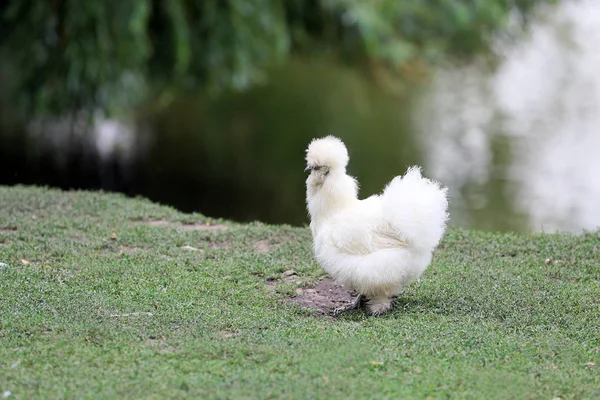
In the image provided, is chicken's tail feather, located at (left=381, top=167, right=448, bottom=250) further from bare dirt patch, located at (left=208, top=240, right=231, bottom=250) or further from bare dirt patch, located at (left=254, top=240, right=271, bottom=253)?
bare dirt patch, located at (left=208, top=240, right=231, bottom=250)

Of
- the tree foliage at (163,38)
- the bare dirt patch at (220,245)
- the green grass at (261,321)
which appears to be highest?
the tree foliage at (163,38)

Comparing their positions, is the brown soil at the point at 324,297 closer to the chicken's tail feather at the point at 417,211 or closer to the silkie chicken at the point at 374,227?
the silkie chicken at the point at 374,227

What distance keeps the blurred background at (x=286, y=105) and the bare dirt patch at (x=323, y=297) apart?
3.52m

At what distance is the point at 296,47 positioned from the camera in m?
15.7

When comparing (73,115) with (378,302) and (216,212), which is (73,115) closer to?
(216,212)

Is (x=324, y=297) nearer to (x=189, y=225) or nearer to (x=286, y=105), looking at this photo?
(x=189, y=225)

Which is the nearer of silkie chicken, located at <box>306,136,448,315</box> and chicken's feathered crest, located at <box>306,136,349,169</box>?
silkie chicken, located at <box>306,136,448,315</box>

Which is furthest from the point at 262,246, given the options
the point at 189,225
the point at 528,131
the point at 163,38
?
the point at 528,131

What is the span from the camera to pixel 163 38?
13.4m

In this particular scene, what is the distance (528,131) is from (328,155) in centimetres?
1400

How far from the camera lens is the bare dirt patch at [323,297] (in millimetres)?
6887

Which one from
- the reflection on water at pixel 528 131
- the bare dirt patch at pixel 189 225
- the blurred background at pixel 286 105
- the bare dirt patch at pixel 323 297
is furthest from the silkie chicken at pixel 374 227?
the reflection on water at pixel 528 131

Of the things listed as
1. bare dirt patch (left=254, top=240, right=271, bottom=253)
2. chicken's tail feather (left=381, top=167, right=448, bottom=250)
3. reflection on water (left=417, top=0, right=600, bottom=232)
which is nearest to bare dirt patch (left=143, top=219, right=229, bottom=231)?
bare dirt patch (left=254, top=240, right=271, bottom=253)

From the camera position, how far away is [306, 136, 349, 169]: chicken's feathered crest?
262 inches
